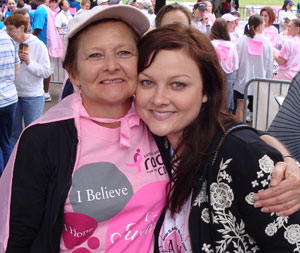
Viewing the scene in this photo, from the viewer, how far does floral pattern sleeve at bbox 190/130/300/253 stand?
4.89 feet

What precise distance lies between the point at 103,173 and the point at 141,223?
10.8 inches

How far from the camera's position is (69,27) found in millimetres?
1762

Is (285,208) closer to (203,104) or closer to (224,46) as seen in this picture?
(203,104)

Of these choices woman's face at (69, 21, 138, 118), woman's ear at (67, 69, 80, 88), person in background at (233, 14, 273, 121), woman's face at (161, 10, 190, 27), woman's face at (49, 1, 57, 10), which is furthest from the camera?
woman's face at (49, 1, 57, 10)

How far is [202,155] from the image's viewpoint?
1677mm

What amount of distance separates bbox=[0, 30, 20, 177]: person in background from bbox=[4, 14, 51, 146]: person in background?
1.39ft

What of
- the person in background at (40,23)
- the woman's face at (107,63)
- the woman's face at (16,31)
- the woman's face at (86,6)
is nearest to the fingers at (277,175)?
the woman's face at (107,63)

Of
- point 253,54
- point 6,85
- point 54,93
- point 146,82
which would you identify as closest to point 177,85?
point 146,82

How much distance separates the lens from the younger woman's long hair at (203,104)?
1679mm

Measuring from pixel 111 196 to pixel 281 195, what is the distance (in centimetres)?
66

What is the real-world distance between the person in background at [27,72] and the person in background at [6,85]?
423 millimetres

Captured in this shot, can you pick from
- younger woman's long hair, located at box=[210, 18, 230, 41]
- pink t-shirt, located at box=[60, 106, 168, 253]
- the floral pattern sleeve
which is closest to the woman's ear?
pink t-shirt, located at box=[60, 106, 168, 253]

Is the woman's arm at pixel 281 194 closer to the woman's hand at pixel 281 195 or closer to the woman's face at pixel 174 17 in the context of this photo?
the woman's hand at pixel 281 195

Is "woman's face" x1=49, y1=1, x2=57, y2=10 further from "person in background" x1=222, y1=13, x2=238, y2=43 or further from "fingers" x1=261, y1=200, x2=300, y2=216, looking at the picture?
"fingers" x1=261, y1=200, x2=300, y2=216
